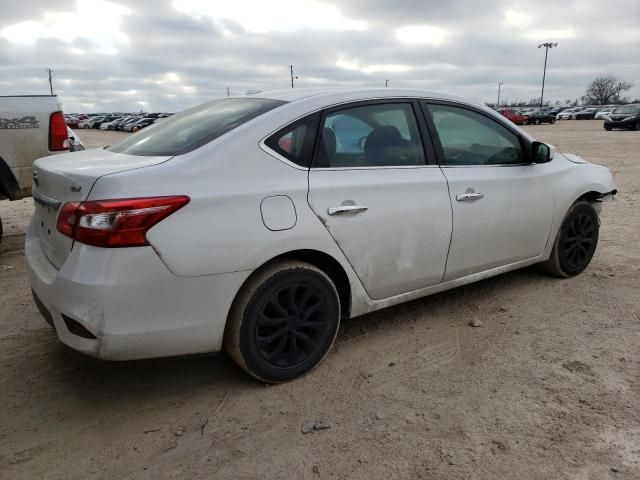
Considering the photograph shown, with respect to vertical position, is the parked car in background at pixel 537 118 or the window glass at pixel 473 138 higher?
the window glass at pixel 473 138

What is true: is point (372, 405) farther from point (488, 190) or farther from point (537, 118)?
point (537, 118)

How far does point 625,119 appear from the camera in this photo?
3019cm

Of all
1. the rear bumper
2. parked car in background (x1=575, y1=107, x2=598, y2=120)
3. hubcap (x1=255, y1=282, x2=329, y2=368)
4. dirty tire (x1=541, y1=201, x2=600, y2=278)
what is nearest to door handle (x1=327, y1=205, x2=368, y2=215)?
hubcap (x1=255, y1=282, x2=329, y2=368)

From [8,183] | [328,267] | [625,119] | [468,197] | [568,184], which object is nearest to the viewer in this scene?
[328,267]

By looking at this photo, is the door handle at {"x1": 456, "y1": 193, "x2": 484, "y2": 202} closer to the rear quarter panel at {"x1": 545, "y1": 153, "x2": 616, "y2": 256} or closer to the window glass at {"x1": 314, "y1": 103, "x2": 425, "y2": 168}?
the window glass at {"x1": 314, "y1": 103, "x2": 425, "y2": 168}

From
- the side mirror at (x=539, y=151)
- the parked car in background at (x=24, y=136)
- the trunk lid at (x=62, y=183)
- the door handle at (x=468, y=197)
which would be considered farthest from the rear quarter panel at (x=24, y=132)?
the side mirror at (x=539, y=151)

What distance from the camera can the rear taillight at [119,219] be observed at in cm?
231

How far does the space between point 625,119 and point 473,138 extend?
104 feet

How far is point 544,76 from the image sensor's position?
8200 cm

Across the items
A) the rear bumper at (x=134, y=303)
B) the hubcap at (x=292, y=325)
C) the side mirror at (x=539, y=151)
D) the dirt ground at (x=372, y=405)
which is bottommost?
the dirt ground at (x=372, y=405)

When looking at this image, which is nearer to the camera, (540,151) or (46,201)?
(46,201)

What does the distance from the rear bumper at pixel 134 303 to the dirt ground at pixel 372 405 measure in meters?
0.43

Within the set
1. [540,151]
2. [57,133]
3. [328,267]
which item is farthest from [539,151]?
[57,133]

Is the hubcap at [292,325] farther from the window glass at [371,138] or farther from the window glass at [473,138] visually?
the window glass at [473,138]
